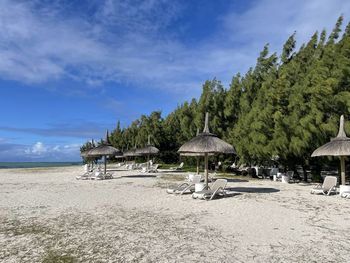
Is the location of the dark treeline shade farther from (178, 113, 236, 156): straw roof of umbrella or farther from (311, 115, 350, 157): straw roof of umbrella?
(178, 113, 236, 156): straw roof of umbrella

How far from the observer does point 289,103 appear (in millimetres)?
17625

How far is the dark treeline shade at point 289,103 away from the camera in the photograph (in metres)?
15.5

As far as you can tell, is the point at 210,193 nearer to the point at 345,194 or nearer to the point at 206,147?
the point at 206,147

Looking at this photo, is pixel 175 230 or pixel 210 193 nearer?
pixel 175 230

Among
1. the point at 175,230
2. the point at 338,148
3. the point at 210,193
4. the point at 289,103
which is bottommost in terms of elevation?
the point at 175,230

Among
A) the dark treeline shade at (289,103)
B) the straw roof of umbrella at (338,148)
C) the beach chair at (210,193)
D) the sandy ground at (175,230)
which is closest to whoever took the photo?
the sandy ground at (175,230)

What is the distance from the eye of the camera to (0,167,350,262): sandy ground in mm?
5277

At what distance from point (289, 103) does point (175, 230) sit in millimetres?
12793

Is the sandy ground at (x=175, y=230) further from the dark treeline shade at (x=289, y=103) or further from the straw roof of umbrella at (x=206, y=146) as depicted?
the dark treeline shade at (x=289, y=103)

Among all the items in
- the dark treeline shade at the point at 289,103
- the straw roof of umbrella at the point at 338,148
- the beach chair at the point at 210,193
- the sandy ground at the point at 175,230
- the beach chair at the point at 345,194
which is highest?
the dark treeline shade at the point at 289,103

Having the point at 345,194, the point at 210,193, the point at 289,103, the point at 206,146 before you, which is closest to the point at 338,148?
the point at 345,194

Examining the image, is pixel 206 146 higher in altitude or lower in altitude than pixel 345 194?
higher

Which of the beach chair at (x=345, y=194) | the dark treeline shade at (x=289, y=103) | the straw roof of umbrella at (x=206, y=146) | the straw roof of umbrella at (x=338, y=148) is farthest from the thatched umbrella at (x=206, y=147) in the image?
the dark treeline shade at (x=289, y=103)

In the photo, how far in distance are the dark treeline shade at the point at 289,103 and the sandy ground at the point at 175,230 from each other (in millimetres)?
5642
